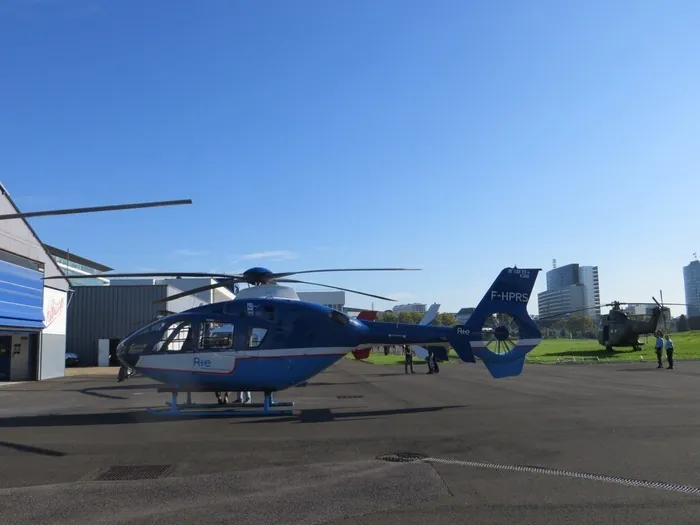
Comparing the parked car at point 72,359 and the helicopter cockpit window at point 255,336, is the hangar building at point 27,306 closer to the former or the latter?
the parked car at point 72,359

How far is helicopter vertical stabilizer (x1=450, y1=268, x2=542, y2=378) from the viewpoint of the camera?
17156 millimetres

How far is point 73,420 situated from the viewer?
1370cm

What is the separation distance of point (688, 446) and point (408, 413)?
643 centimetres

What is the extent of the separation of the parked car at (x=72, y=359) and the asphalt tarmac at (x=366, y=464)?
30.4 metres

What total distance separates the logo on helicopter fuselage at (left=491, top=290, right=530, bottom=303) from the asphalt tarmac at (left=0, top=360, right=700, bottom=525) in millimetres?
3092

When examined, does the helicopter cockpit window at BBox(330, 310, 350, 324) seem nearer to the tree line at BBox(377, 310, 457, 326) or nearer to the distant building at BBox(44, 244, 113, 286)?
the distant building at BBox(44, 244, 113, 286)

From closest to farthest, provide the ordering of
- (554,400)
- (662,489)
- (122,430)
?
(662,489)
(122,430)
(554,400)

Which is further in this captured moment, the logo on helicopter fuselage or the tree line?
the tree line

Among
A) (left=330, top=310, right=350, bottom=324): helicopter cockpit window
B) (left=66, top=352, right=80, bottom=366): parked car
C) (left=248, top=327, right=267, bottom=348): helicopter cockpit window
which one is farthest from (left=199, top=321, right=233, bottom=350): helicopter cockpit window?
(left=66, top=352, right=80, bottom=366): parked car

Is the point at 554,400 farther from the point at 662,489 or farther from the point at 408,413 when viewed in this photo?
the point at 662,489

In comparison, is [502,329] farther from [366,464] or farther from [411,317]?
[411,317]

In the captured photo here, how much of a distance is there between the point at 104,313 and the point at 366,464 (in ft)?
139

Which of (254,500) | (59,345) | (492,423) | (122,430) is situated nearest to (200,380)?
(122,430)

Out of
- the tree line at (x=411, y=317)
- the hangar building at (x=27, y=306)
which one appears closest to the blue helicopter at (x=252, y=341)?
the hangar building at (x=27, y=306)
